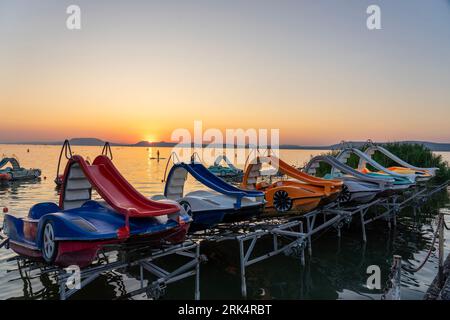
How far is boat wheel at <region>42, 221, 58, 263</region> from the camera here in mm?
8069

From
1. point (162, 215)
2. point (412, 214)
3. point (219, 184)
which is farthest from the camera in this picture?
point (412, 214)

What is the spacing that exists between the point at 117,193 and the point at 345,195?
1205 cm

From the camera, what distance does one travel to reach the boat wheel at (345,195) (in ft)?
60.2

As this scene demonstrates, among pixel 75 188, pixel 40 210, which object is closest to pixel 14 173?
pixel 40 210

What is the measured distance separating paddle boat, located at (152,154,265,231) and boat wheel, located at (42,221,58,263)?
180 inches

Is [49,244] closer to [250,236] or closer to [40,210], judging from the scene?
[40,210]

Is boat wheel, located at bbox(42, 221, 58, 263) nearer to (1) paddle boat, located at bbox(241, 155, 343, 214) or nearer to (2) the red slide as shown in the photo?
(2) the red slide

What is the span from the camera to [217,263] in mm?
15258

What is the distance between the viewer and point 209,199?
43.2 ft

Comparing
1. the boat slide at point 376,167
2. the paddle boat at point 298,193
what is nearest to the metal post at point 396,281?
the paddle boat at point 298,193
